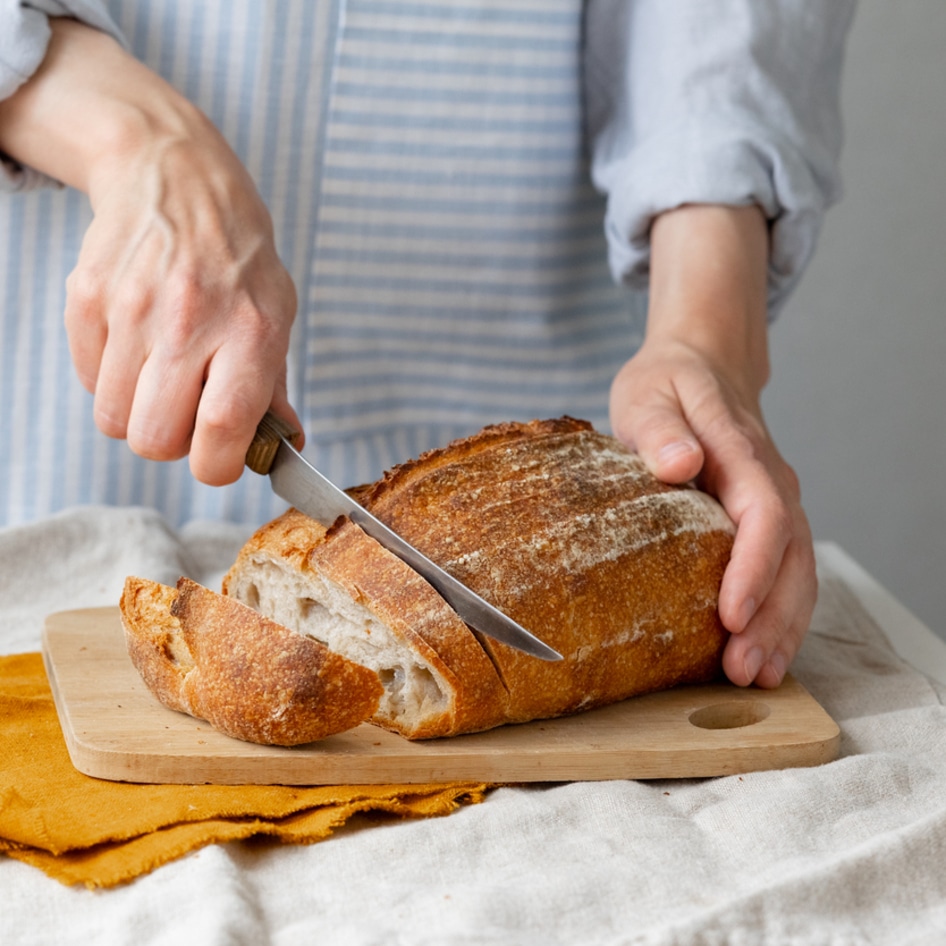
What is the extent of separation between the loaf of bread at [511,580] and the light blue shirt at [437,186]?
60 cm

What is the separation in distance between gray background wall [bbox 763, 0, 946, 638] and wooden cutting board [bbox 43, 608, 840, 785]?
2.24 meters

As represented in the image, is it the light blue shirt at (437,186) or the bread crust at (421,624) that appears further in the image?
the light blue shirt at (437,186)

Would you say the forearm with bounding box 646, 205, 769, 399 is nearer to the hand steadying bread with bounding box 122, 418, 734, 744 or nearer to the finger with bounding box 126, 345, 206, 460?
the hand steadying bread with bounding box 122, 418, 734, 744

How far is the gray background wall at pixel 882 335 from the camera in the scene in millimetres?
3230

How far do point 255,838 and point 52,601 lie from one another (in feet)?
2.43

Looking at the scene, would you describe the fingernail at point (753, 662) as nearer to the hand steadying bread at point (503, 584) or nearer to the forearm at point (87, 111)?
the hand steadying bread at point (503, 584)

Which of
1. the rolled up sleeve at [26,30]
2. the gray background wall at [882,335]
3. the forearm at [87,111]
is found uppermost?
the rolled up sleeve at [26,30]

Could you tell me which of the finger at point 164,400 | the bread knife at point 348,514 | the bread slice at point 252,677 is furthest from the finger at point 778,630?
the finger at point 164,400

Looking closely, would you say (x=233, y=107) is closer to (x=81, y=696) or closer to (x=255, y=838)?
(x=81, y=696)

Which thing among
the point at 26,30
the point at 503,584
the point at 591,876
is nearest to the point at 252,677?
the point at 503,584

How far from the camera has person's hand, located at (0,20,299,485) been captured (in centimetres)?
121

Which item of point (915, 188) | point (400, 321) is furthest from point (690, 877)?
point (915, 188)

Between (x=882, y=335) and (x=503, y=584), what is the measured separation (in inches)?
99.7

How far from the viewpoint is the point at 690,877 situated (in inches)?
37.8
